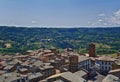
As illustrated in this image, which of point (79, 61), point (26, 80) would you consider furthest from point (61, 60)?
point (26, 80)

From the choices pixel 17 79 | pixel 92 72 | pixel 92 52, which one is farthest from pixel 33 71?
pixel 92 52

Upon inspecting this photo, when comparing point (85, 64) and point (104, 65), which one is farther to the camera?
point (104, 65)

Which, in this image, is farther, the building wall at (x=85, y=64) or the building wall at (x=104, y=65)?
the building wall at (x=104, y=65)

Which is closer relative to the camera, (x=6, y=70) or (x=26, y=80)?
(x=26, y=80)

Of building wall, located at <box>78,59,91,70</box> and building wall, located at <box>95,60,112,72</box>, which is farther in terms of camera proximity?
building wall, located at <box>95,60,112,72</box>

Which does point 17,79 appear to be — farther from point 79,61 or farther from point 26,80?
point 79,61

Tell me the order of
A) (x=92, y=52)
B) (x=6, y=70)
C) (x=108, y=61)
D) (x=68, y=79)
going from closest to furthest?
1. (x=68, y=79)
2. (x=6, y=70)
3. (x=108, y=61)
4. (x=92, y=52)

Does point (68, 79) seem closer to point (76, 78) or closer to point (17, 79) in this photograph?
point (76, 78)

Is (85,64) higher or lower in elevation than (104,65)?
higher

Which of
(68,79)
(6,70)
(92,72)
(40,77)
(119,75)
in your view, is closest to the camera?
(68,79)
